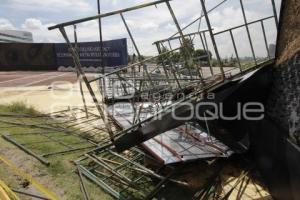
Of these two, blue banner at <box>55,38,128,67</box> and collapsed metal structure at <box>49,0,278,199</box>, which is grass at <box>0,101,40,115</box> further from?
blue banner at <box>55,38,128,67</box>

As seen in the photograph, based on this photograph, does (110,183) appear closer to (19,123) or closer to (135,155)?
(135,155)

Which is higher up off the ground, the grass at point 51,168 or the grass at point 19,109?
the grass at point 19,109

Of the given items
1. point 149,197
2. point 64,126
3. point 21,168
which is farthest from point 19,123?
point 149,197

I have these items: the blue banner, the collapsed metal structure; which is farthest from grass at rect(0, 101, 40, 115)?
the blue banner

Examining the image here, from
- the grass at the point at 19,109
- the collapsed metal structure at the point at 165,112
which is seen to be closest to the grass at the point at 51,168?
the collapsed metal structure at the point at 165,112

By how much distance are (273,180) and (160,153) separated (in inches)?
81.7

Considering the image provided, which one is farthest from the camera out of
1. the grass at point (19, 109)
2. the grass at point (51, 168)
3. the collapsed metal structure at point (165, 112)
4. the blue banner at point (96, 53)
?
the blue banner at point (96, 53)

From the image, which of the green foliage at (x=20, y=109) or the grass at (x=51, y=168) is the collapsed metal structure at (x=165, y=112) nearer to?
the grass at (x=51, y=168)

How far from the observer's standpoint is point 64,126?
9.74 m

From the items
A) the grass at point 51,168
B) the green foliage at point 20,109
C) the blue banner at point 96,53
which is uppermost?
the blue banner at point 96,53

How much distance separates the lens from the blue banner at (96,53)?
29.1 metres

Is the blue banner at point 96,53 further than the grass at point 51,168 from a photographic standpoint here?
Yes

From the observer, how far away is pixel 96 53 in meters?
31.9

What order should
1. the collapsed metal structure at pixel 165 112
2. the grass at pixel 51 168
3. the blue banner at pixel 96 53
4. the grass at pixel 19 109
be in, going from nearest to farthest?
the collapsed metal structure at pixel 165 112 < the grass at pixel 51 168 < the grass at pixel 19 109 < the blue banner at pixel 96 53
